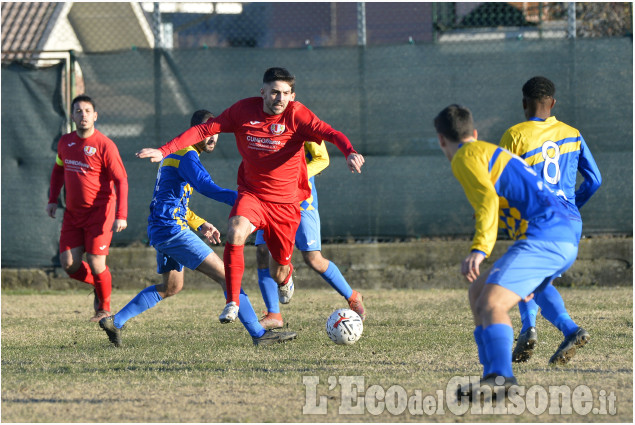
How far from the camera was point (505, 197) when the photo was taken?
14.3ft

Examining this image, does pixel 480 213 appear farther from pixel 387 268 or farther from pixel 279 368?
pixel 387 268

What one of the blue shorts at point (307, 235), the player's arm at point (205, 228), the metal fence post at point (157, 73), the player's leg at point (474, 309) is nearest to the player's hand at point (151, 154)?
the player's arm at point (205, 228)

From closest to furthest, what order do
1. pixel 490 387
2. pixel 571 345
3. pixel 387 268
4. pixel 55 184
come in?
1. pixel 490 387
2. pixel 571 345
3. pixel 55 184
4. pixel 387 268

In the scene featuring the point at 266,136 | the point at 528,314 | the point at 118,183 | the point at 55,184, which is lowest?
the point at 528,314

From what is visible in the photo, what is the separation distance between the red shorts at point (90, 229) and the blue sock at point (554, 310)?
3777 mm

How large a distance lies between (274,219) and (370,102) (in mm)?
4179

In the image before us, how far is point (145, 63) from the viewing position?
10.3m

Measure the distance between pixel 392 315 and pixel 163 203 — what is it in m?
2.45

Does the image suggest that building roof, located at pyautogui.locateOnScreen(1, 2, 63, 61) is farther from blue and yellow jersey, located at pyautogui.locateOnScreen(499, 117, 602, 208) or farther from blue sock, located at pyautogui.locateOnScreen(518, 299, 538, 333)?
blue sock, located at pyautogui.locateOnScreen(518, 299, 538, 333)

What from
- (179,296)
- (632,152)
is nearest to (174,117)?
(179,296)

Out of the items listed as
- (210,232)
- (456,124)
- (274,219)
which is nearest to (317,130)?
(274,219)

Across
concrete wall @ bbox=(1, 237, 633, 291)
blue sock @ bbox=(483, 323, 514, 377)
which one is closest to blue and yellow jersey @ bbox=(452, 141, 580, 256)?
blue sock @ bbox=(483, 323, 514, 377)

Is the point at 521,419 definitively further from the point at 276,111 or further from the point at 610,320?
the point at 610,320

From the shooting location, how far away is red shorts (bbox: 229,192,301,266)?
6090mm
